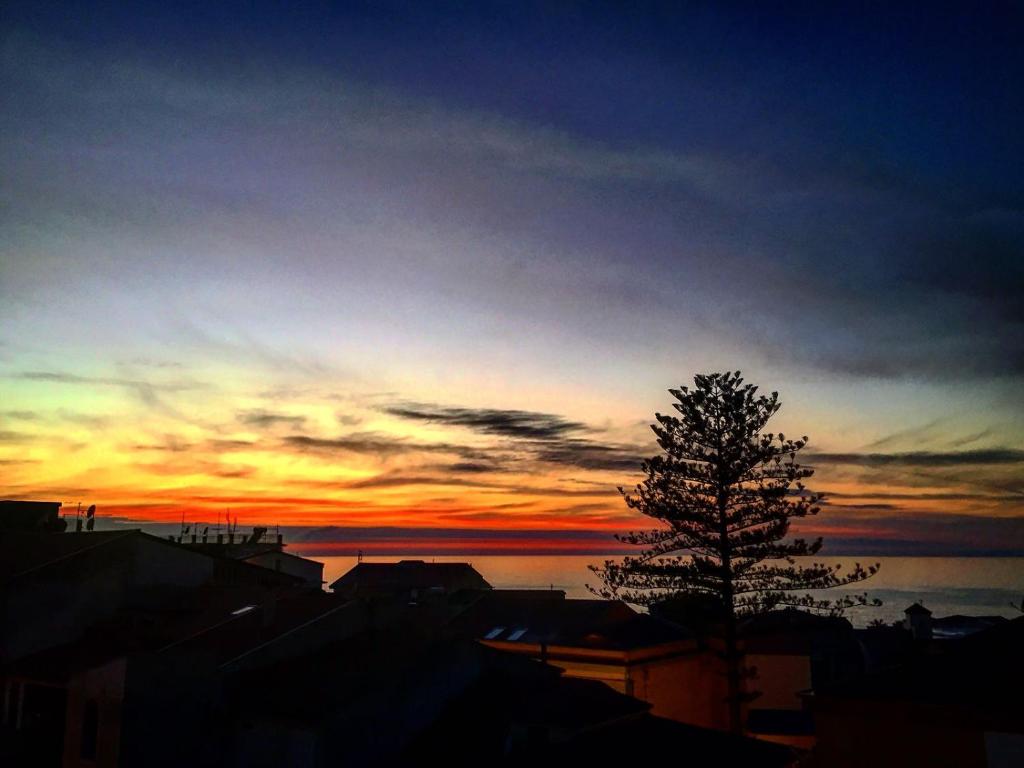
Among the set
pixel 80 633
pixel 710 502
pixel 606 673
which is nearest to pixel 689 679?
pixel 606 673

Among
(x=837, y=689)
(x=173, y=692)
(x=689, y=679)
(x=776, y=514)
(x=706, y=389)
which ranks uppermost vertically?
(x=706, y=389)

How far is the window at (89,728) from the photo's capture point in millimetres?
23016

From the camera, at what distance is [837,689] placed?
1675 centimetres

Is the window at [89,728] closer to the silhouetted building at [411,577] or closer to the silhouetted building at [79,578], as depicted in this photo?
the silhouetted building at [79,578]

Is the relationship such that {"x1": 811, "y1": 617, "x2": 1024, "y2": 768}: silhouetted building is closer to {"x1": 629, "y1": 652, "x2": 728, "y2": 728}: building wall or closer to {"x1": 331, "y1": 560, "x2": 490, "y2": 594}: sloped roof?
{"x1": 629, "y1": 652, "x2": 728, "y2": 728}: building wall

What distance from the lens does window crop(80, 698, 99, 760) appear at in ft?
75.5

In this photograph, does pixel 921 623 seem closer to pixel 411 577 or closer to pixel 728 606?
pixel 728 606

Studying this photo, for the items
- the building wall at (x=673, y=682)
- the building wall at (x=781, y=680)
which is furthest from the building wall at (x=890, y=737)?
the building wall at (x=781, y=680)

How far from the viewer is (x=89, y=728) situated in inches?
918

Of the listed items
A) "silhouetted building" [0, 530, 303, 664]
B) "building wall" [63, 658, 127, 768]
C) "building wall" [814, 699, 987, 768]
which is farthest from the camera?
"silhouetted building" [0, 530, 303, 664]

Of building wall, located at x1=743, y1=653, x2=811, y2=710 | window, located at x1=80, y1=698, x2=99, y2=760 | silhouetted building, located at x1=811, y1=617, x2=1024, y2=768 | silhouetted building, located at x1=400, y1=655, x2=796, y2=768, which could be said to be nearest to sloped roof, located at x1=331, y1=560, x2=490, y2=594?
building wall, located at x1=743, y1=653, x2=811, y2=710

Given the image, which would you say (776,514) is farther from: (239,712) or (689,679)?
(239,712)

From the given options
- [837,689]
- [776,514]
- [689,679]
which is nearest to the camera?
[837,689]

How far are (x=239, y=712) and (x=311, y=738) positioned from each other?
11.8 feet
